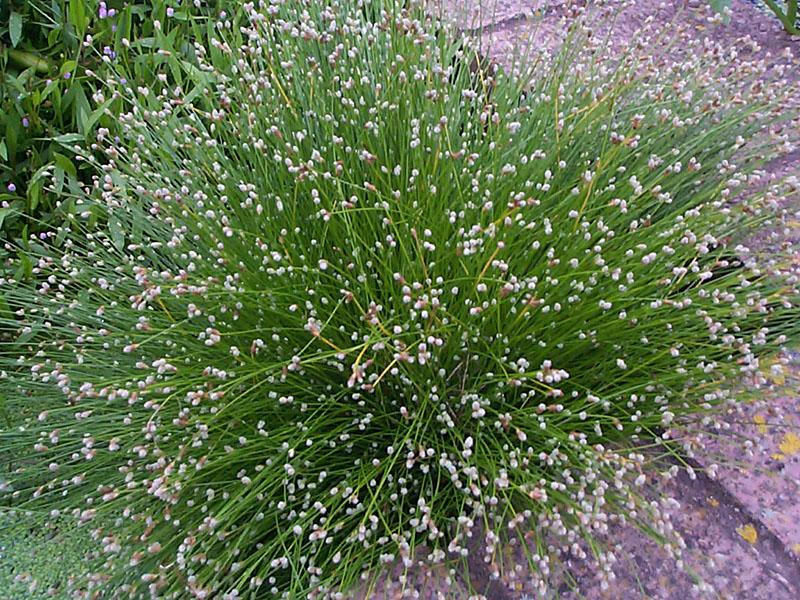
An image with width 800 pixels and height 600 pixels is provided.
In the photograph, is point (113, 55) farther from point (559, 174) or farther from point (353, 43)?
point (559, 174)

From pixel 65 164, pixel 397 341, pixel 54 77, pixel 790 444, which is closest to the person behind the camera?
pixel 397 341

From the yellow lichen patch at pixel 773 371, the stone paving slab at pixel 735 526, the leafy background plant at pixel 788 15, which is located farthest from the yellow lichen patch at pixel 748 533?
the leafy background plant at pixel 788 15

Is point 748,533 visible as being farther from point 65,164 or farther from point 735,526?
point 65,164

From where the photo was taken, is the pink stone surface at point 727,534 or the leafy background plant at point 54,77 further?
the leafy background plant at point 54,77

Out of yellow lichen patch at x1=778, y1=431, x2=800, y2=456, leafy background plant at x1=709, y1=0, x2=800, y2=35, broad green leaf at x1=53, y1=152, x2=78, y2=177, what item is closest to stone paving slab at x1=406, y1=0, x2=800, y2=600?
yellow lichen patch at x1=778, y1=431, x2=800, y2=456

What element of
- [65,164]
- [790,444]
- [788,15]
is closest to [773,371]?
[790,444]

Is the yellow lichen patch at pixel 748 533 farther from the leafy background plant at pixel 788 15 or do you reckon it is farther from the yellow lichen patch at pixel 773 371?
the leafy background plant at pixel 788 15
